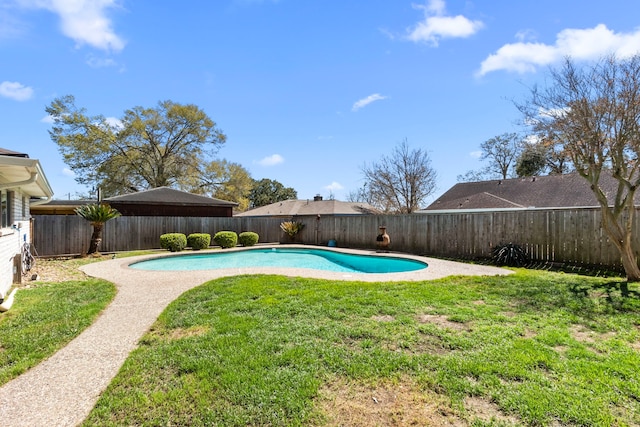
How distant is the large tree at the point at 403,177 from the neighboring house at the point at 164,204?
13.2 m

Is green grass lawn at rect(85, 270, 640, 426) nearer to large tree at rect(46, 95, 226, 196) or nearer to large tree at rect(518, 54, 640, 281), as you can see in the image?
large tree at rect(518, 54, 640, 281)

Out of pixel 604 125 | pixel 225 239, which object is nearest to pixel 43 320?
pixel 604 125

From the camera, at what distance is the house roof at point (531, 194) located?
15.8 m

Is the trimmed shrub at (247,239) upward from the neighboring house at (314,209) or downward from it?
downward

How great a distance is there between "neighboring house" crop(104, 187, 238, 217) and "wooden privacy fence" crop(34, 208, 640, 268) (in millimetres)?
3993

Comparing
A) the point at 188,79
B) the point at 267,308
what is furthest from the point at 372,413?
the point at 188,79

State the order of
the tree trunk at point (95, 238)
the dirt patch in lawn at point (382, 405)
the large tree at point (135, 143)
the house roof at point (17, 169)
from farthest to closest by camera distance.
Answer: the large tree at point (135, 143) < the tree trunk at point (95, 238) < the house roof at point (17, 169) < the dirt patch in lawn at point (382, 405)

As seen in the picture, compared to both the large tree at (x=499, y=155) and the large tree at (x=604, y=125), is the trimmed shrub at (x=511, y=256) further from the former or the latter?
the large tree at (x=499, y=155)

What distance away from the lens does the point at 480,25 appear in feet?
30.8

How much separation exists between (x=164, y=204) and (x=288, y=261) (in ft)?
36.7

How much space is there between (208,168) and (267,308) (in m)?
29.7

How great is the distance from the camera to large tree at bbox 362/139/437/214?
2694 cm

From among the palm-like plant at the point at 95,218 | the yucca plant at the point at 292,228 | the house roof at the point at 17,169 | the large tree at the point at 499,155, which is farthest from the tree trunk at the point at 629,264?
the large tree at the point at 499,155

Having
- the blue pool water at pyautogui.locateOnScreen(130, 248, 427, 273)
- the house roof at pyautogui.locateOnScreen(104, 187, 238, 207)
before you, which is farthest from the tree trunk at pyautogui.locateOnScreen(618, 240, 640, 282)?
the house roof at pyautogui.locateOnScreen(104, 187, 238, 207)
